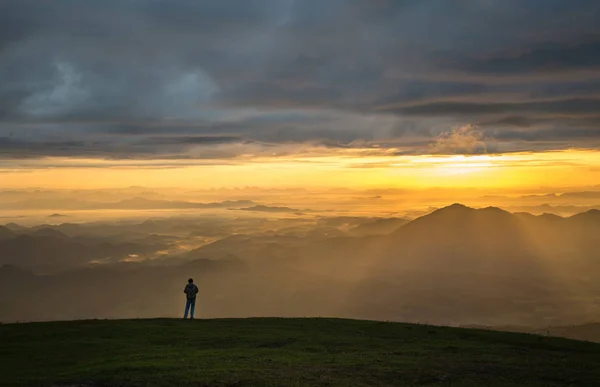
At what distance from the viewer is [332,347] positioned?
38906 mm

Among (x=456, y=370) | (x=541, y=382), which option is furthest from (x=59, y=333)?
(x=541, y=382)

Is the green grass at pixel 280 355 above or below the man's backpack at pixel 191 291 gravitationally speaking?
below

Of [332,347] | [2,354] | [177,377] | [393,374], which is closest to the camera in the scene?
[177,377]

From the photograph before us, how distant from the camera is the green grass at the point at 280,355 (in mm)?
29766

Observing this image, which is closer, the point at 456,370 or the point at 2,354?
the point at 456,370

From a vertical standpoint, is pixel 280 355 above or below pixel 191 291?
below

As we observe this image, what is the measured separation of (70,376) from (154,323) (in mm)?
17953

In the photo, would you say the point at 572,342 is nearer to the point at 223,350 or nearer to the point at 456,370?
the point at 456,370

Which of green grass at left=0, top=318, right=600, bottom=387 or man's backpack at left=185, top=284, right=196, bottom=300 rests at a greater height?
Answer: man's backpack at left=185, top=284, right=196, bottom=300

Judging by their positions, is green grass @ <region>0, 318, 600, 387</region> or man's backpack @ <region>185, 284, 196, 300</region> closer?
green grass @ <region>0, 318, 600, 387</region>

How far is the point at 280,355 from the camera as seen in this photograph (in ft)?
117

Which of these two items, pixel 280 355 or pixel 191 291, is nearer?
pixel 280 355

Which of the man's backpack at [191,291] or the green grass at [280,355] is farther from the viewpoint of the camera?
the man's backpack at [191,291]

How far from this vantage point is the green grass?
29766mm
